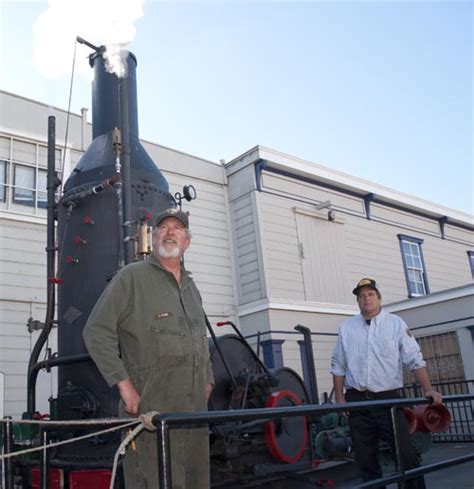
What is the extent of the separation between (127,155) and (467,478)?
195 inches

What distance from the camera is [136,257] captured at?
177 inches

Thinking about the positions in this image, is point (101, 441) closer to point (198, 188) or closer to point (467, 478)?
point (467, 478)

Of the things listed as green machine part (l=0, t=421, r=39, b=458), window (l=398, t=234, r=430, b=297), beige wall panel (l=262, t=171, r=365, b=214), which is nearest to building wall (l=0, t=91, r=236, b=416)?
beige wall panel (l=262, t=171, r=365, b=214)

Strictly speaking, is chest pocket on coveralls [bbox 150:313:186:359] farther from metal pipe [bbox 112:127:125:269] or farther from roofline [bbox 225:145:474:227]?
roofline [bbox 225:145:474:227]

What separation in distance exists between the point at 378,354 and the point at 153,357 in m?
2.29

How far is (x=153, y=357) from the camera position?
253 centimetres

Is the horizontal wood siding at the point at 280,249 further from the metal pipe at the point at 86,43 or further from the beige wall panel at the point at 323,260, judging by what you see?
the metal pipe at the point at 86,43

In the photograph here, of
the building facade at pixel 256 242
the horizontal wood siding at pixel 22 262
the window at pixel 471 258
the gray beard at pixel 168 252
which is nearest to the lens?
the gray beard at pixel 168 252

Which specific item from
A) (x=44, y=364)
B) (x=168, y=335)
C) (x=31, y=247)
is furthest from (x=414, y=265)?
(x=168, y=335)

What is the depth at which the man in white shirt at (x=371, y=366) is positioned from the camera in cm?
407

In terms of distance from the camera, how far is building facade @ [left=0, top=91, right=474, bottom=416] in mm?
9406

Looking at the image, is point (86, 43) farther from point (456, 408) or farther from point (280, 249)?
point (456, 408)

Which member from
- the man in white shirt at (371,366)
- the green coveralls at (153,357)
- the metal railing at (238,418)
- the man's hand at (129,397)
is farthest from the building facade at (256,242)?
the metal railing at (238,418)

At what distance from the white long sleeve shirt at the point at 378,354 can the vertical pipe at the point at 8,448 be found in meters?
2.60
